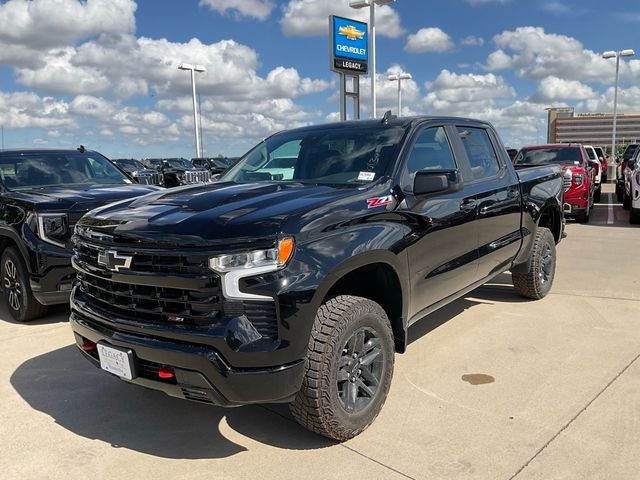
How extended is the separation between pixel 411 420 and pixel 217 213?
173cm

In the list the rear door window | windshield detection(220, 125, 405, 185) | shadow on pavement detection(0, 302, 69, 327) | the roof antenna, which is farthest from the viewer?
shadow on pavement detection(0, 302, 69, 327)

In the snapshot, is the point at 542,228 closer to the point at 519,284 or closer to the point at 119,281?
the point at 519,284

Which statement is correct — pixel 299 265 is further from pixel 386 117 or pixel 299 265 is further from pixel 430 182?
pixel 386 117

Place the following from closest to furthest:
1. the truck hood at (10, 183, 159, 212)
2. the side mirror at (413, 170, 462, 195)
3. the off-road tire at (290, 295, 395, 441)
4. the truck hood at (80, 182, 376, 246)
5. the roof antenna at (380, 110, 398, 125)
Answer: the truck hood at (80, 182, 376, 246) → the off-road tire at (290, 295, 395, 441) → the side mirror at (413, 170, 462, 195) → the roof antenna at (380, 110, 398, 125) → the truck hood at (10, 183, 159, 212)

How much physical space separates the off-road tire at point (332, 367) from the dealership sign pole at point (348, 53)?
16000mm

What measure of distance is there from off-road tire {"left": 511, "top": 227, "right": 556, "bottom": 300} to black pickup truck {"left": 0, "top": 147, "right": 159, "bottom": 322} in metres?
4.13

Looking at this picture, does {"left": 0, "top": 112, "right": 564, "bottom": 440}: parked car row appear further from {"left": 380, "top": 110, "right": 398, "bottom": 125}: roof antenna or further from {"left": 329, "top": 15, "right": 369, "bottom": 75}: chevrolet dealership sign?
{"left": 329, "top": 15, "right": 369, "bottom": 75}: chevrolet dealership sign

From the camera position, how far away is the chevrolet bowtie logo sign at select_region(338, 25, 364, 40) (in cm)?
1852

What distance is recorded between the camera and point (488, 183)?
4.71m

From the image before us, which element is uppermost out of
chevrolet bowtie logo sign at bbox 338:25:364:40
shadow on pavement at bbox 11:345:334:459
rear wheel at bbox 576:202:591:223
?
chevrolet bowtie logo sign at bbox 338:25:364:40

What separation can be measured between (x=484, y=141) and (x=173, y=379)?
3536mm

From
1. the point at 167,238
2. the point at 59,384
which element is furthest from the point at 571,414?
the point at 59,384

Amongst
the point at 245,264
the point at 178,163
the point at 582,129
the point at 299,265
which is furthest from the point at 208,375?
the point at 582,129

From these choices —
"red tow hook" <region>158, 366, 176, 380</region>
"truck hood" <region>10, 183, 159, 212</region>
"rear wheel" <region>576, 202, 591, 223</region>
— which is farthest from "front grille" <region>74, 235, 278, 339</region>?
"rear wheel" <region>576, 202, 591, 223</region>
